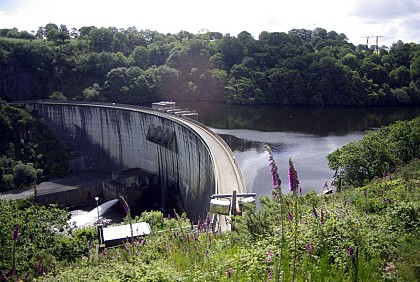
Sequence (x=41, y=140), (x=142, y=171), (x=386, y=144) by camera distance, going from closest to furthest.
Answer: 1. (x=386, y=144)
2. (x=142, y=171)
3. (x=41, y=140)

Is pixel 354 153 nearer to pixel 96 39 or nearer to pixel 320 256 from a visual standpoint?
pixel 320 256

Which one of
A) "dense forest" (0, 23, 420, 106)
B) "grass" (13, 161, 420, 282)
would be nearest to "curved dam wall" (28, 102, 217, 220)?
"dense forest" (0, 23, 420, 106)

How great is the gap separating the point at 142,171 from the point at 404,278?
3936 centimetres

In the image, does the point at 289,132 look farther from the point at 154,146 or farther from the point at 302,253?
the point at 302,253

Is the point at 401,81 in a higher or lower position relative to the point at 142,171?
higher

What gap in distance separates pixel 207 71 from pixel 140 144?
42472 millimetres

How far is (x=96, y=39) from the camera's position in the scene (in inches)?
3548

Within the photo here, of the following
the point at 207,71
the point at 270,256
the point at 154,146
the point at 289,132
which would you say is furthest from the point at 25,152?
A: the point at 270,256

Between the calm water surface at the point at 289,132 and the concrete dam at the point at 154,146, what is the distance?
601cm

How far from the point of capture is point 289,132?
57.9 m

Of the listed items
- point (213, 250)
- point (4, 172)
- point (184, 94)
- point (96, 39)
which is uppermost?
point (96, 39)

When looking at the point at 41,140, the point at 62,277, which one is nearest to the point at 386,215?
the point at 62,277

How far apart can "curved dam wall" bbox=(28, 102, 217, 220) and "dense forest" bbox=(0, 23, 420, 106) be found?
15.2 meters

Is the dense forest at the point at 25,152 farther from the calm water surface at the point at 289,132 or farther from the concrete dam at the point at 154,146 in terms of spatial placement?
the calm water surface at the point at 289,132
